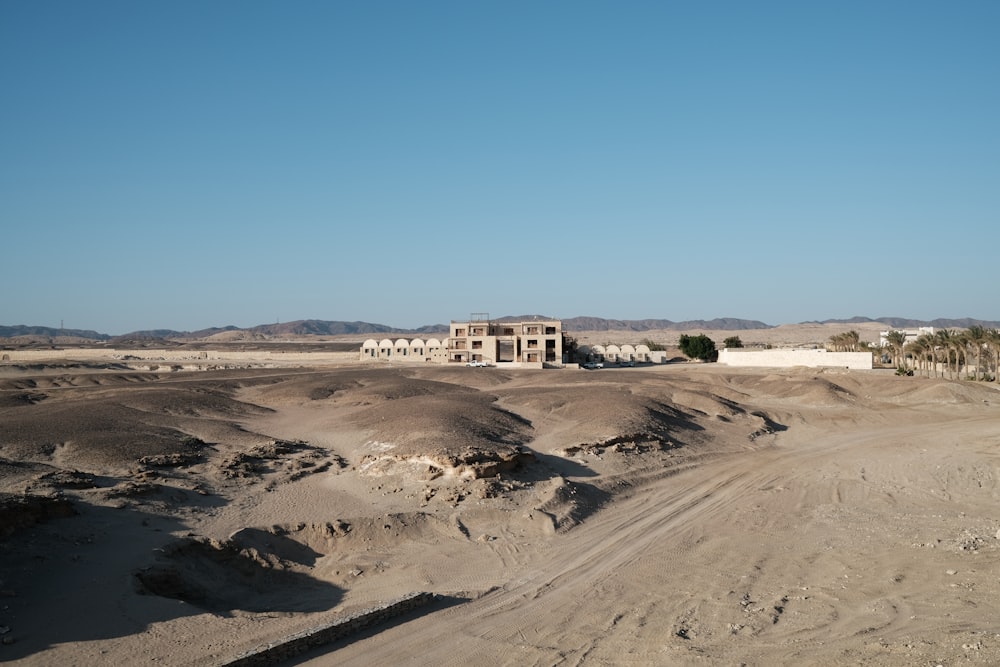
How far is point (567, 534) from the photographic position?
19.0 metres

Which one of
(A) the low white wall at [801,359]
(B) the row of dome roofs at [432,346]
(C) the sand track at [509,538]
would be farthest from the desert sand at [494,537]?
(B) the row of dome roofs at [432,346]

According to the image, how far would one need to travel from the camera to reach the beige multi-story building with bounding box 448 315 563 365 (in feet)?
261

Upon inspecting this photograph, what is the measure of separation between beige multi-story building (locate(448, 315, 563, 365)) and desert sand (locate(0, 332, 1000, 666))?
145 ft

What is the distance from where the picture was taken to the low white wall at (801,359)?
7106 centimetres

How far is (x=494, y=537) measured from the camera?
731 inches

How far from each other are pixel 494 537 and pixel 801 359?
6343 centimetres

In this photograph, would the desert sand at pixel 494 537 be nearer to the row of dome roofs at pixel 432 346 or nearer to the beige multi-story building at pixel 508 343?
the beige multi-story building at pixel 508 343

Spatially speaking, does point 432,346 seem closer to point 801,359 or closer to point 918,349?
point 801,359

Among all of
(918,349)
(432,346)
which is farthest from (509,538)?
(432,346)

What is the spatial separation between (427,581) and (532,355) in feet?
211

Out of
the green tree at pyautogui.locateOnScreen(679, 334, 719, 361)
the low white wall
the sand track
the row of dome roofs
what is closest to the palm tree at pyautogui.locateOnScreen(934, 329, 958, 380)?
the low white wall

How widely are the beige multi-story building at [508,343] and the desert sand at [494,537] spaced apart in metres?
44.1

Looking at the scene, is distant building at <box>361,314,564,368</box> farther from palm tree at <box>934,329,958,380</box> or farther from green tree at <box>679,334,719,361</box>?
palm tree at <box>934,329,958,380</box>

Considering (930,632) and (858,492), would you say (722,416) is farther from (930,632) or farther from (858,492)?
(930,632)
